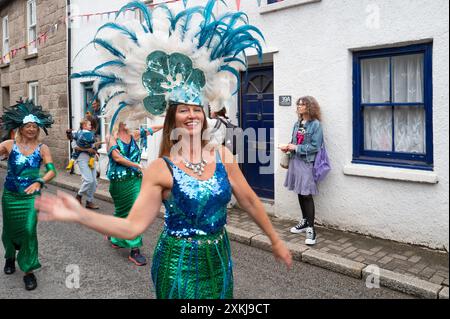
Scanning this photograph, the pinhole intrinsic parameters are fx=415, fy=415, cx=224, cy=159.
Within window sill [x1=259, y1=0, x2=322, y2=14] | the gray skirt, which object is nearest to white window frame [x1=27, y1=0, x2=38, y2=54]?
window sill [x1=259, y1=0, x2=322, y2=14]

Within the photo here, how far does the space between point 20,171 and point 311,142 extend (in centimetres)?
369

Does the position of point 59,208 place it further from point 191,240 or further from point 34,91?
point 34,91

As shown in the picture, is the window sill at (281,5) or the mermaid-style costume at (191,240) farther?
the window sill at (281,5)

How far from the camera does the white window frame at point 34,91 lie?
47.4 feet

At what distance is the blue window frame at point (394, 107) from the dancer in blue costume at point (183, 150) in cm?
338

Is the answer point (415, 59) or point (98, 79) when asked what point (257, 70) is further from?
point (98, 79)

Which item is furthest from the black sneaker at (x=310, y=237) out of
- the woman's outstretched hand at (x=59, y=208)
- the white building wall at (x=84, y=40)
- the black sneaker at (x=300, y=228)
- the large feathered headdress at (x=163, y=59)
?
the white building wall at (x=84, y=40)

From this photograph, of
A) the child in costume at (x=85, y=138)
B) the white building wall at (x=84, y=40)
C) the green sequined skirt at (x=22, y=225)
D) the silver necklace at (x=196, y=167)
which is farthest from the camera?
the white building wall at (x=84, y=40)

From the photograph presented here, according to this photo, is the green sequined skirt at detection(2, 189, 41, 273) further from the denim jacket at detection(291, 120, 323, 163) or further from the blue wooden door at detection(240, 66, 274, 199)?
the blue wooden door at detection(240, 66, 274, 199)

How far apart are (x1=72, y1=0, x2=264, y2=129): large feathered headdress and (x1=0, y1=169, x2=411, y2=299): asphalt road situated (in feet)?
7.18

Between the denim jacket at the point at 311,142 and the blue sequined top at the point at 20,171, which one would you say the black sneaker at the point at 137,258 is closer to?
the blue sequined top at the point at 20,171

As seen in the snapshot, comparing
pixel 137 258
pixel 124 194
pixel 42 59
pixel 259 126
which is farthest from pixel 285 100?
pixel 42 59

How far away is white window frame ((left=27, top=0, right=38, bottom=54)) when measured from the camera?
570 inches
